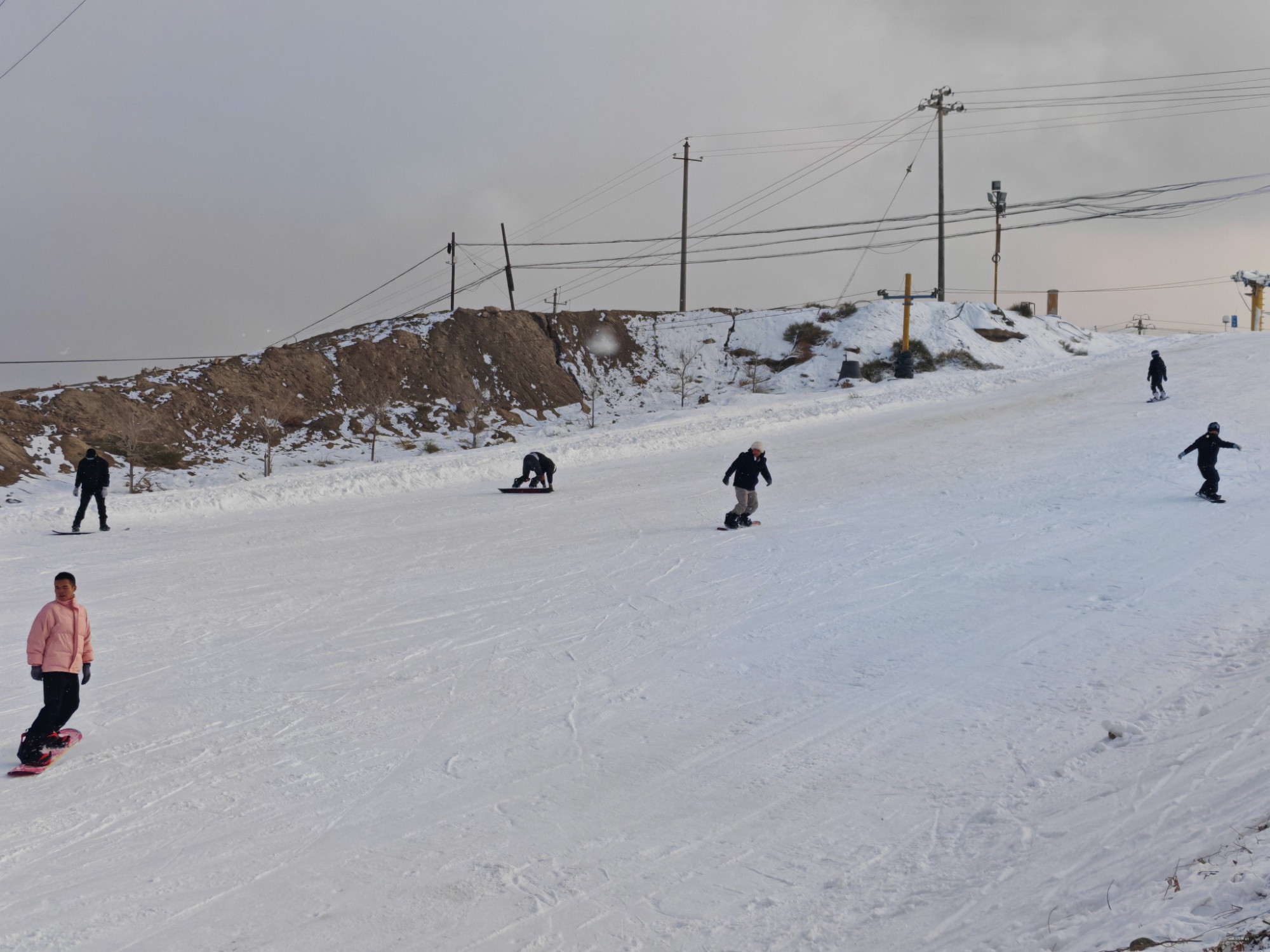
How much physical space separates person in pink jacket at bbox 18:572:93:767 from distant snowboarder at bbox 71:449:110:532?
10.5 meters

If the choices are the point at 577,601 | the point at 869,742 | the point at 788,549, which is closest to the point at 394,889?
the point at 869,742

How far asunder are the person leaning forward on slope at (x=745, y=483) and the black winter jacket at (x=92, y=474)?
1137 centimetres

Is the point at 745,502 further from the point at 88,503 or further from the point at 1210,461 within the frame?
the point at 88,503

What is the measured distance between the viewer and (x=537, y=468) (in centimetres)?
2086

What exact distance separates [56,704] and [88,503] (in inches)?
438

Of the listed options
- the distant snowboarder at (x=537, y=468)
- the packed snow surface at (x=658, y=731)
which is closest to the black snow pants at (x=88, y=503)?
the packed snow surface at (x=658, y=731)

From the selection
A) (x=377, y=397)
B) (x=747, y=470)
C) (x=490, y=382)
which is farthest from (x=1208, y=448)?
(x=490, y=382)

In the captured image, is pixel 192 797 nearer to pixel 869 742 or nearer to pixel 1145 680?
pixel 869 742

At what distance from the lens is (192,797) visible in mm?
6789

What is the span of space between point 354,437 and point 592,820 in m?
33.2

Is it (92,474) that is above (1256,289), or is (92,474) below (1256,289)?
below

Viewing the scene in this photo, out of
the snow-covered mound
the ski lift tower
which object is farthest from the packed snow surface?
the ski lift tower

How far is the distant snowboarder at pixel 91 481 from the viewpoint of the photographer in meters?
16.8

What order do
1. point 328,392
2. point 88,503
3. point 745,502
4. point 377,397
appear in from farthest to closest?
point 328,392
point 377,397
point 88,503
point 745,502
